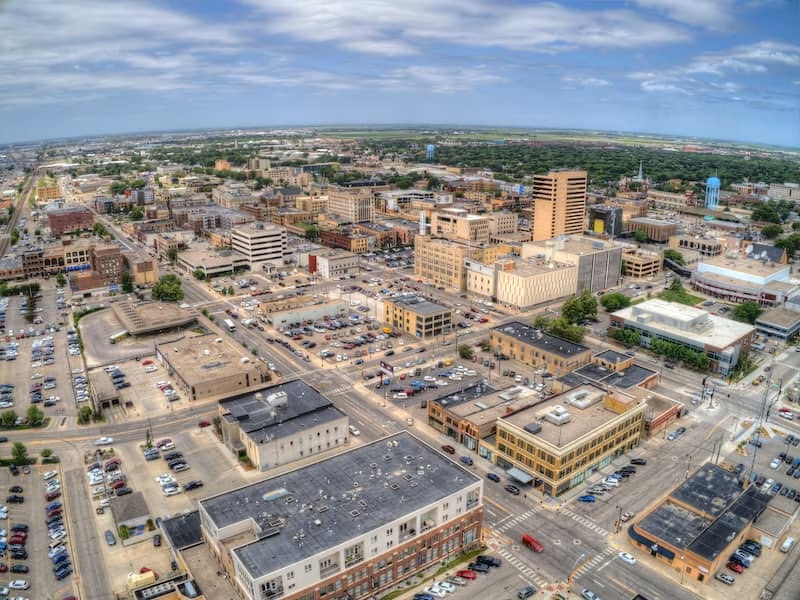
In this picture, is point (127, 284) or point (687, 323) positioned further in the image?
point (127, 284)

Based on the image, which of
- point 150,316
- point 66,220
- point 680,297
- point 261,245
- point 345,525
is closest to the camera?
point 345,525

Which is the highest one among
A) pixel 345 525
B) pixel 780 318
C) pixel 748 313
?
pixel 748 313

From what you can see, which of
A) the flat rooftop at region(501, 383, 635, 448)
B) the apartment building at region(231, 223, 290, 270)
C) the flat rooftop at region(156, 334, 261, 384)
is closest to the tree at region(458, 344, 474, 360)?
the flat rooftop at region(501, 383, 635, 448)

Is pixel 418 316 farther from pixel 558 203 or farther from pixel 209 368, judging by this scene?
pixel 558 203

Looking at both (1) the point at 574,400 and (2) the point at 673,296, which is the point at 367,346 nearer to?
(1) the point at 574,400

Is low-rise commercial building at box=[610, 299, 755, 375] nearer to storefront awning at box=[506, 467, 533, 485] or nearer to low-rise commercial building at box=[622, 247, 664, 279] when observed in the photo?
low-rise commercial building at box=[622, 247, 664, 279]

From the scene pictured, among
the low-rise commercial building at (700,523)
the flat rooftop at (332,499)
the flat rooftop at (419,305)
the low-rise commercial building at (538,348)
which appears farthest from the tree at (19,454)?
the low-rise commercial building at (538,348)

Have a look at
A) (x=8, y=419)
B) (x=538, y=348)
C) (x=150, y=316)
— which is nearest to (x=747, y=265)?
(x=538, y=348)

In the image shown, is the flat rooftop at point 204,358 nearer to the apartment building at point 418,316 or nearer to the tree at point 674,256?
the apartment building at point 418,316
